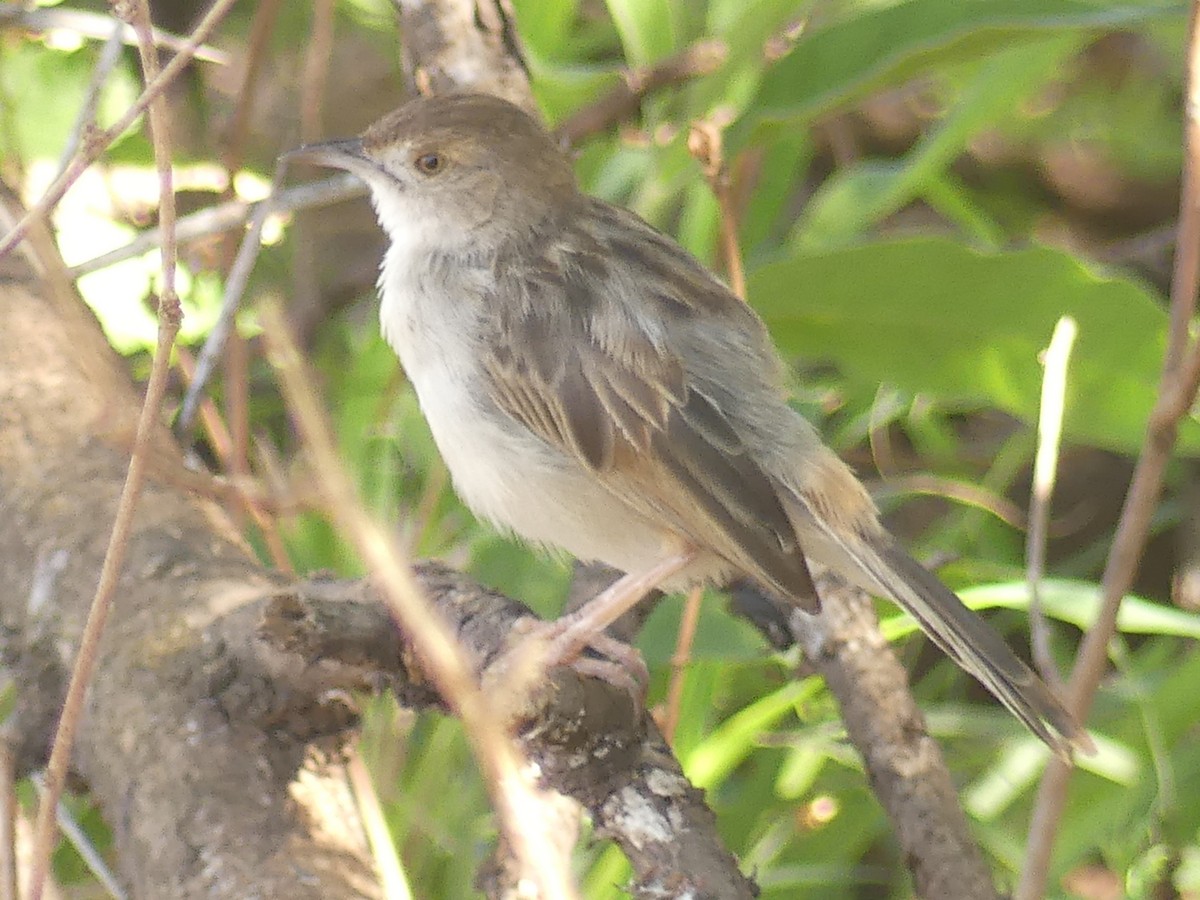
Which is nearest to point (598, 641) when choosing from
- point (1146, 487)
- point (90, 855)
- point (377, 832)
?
point (377, 832)

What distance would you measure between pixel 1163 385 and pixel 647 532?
53.7 inches

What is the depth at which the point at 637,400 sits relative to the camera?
121 inches

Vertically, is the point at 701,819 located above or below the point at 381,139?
below

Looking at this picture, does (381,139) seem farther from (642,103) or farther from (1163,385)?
(1163,385)

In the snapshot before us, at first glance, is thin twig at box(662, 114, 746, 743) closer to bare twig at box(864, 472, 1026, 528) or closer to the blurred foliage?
the blurred foliage

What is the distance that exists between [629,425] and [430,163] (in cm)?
95

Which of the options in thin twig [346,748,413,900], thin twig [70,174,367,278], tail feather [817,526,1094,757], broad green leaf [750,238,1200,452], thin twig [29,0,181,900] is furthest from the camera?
broad green leaf [750,238,1200,452]

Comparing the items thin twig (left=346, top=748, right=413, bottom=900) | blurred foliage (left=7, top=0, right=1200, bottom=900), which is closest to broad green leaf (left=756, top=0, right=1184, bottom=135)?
blurred foliage (left=7, top=0, right=1200, bottom=900)

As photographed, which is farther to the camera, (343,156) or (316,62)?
(316,62)

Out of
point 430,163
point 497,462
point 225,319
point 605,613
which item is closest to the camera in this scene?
point 605,613

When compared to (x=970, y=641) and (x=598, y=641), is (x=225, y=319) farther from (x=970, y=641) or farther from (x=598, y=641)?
(x=970, y=641)

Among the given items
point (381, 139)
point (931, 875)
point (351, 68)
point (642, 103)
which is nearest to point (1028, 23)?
point (642, 103)

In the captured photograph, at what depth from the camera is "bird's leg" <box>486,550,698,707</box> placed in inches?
100

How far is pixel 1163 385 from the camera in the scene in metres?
2.04
